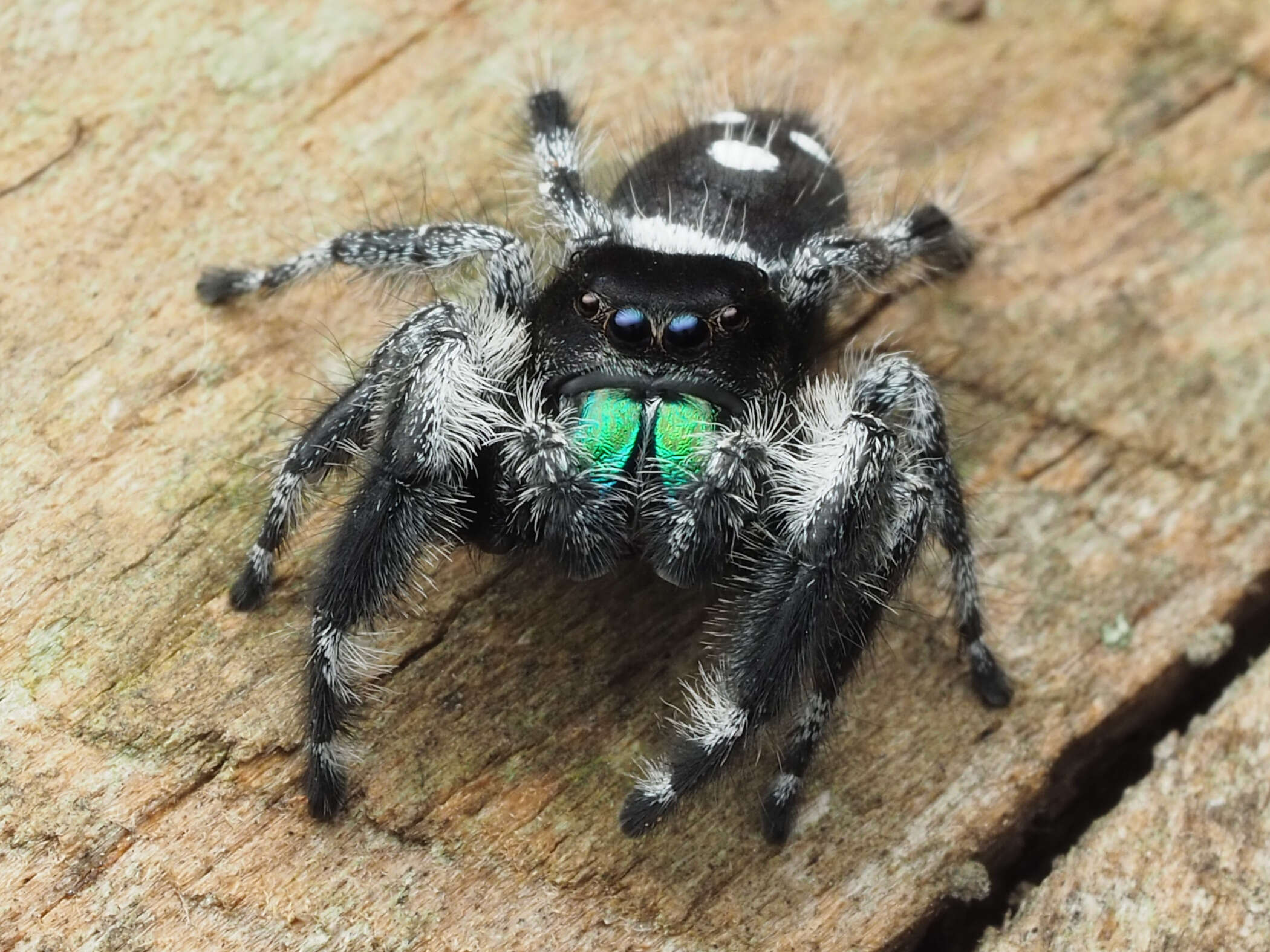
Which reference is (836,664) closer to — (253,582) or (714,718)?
(714,718)

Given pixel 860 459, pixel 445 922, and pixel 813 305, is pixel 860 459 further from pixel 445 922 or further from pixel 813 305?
pixel 445 922

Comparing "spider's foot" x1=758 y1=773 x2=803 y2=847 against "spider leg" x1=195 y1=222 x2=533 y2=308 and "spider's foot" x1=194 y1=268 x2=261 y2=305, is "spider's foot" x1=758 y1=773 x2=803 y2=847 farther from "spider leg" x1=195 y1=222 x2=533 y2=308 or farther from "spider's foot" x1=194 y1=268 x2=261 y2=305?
"spider's foot" x1=194 y1=268 x2=261 y2=305

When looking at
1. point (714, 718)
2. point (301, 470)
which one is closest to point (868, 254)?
point (714, 718)

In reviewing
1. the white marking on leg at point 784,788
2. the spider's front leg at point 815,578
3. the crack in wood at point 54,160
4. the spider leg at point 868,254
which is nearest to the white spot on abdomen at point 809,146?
the spider leg at point 868,254

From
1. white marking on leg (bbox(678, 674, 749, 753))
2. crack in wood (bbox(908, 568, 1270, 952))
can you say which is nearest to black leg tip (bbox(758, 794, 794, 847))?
white marking on leg (bbox(678, 674, 749, 753))

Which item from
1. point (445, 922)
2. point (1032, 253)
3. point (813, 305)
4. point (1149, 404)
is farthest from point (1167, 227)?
point (445, 922)

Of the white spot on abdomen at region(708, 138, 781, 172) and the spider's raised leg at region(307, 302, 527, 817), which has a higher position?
the white spot on abdomen at region(708, 138, 781, 172)
